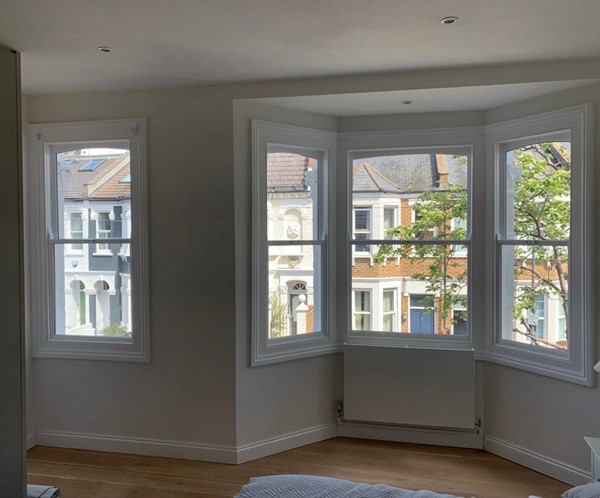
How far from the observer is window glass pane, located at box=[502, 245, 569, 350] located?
124 inches

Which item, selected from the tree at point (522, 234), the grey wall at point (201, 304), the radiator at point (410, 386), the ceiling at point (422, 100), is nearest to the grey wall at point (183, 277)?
the grey wall at point (201, 304)

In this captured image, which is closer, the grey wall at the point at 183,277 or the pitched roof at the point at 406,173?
the grey wall at the point at 183,277

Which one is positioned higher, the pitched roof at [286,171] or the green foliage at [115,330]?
the pitched roof at [286,171]

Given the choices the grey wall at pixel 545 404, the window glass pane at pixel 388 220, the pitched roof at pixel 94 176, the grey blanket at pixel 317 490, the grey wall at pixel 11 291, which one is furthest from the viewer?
the window glass pane at pixel 388 220

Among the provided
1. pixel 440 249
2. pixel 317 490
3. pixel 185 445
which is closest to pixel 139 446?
pixel 185 445

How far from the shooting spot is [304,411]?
3.55 m

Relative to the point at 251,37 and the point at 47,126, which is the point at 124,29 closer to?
the point at 251,37

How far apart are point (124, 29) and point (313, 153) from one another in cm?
168

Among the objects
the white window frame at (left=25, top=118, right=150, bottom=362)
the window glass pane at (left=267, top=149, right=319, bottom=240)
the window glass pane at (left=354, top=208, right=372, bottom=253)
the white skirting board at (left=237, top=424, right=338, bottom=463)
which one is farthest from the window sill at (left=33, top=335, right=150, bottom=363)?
the window glass pane at (left=354, top=208, right=372, bottom=253)

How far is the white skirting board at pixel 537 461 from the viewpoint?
2.93 meters

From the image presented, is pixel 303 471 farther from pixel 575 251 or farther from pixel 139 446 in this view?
pixel 575 251

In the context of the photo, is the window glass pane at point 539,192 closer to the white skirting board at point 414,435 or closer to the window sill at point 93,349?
the white skirting board at point 414,435

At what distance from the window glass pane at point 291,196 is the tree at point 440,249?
70cm

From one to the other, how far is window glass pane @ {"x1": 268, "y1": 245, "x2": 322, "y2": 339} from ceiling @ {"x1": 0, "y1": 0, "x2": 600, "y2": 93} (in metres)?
1.30
